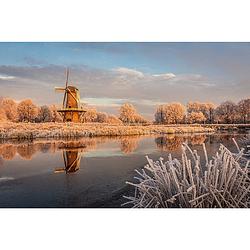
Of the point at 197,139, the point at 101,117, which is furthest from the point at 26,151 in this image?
the point at 197,139

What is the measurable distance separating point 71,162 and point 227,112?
4.99ft

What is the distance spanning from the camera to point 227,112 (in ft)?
11.6

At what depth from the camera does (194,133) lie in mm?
3537

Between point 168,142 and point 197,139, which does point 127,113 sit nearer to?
point 168,142

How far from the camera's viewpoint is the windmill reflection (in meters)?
3.29

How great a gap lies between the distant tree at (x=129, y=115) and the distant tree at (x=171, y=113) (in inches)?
6.0

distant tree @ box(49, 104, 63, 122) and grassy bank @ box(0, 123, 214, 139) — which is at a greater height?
distant tree @ box(49, 104, 63, 122)

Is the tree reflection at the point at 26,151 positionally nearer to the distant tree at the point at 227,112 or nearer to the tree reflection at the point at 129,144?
the tree reflection at the point at 129,144

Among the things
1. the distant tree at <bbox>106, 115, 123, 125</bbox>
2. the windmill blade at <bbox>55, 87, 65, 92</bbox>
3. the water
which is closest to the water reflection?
the water

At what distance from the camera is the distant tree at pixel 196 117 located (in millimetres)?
3507

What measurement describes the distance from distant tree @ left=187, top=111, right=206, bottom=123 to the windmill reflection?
1.09 metres

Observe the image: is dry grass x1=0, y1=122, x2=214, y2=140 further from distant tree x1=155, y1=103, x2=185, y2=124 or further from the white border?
the white border
